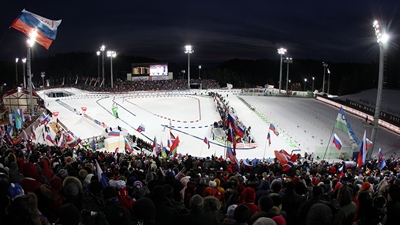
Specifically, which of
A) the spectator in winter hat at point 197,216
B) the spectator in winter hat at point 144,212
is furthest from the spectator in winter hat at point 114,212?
the spectator in winter hat at point 197,216

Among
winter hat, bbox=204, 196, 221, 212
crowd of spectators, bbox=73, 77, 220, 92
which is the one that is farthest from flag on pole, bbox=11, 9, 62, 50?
crowd of spectators, bbox=73, 77, 220, 92

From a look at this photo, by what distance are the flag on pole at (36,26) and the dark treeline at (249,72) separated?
176 ft

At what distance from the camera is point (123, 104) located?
43938 millimetres

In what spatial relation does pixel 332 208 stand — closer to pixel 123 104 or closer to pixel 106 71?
pixel 123 104

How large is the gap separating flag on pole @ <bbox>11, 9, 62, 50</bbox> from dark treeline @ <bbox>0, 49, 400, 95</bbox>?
176 ft

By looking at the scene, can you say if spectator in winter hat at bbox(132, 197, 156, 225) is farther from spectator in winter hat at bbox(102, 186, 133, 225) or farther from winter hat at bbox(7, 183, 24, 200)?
winter hat at bbox(7, 183, 24, 200)

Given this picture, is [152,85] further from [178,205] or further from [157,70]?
[178,205]

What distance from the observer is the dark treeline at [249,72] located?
73.9m

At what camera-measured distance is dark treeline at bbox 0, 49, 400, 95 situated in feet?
243

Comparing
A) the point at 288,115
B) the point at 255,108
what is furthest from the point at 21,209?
the point at 255,108

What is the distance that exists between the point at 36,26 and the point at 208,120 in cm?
1998

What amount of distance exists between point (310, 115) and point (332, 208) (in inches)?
1309

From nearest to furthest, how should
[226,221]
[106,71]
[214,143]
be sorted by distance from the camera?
[226,221], [214,143], [106,71]

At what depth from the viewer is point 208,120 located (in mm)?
34750
